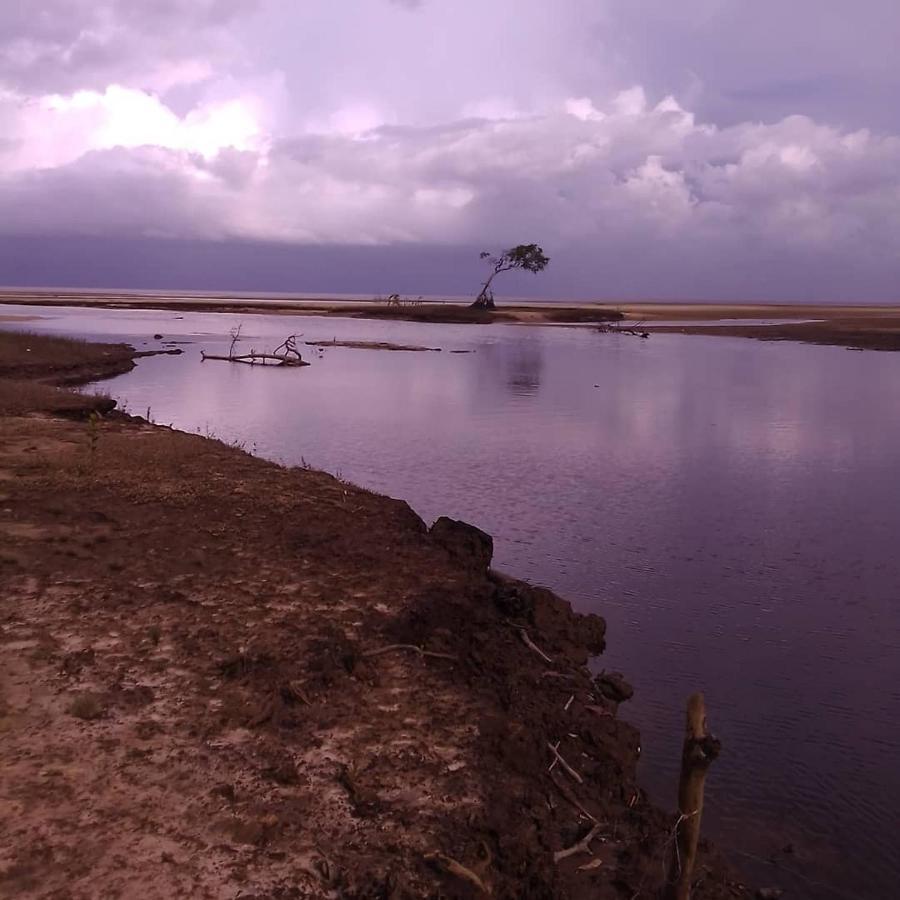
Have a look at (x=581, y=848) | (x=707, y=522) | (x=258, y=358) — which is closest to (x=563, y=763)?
(x=581, y=848)

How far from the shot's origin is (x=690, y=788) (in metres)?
4.18

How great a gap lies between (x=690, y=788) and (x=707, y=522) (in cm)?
988

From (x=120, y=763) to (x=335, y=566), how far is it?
12.8 ft

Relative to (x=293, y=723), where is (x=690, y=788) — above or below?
above

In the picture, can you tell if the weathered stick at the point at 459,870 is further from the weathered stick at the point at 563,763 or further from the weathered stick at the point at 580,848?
the weathered stick at the point at 563,763

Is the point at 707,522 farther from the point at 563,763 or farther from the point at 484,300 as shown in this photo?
the point at 484,300

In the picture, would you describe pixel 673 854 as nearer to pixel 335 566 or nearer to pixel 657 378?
pixel 335 566

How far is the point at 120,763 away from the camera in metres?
5.12

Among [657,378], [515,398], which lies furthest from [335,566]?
[657,378]

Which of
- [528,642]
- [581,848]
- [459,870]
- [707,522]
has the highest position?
[459,870]

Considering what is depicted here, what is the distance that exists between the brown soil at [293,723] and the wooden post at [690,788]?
0.61 m

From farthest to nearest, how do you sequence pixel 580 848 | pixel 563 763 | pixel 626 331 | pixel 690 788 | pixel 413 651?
pixel 626 331 → pixel 413 651 → pixel 563 763 → pixel 580 848 → pixel 690 788

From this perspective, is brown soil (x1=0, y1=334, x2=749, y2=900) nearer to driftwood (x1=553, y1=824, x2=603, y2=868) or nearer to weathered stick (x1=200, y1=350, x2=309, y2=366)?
driftwood (x1=553, y1=824, x2=603, y2=868)

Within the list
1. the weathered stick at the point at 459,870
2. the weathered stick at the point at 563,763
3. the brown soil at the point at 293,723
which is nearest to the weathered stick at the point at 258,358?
the brown soil at the point at 293,723
